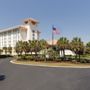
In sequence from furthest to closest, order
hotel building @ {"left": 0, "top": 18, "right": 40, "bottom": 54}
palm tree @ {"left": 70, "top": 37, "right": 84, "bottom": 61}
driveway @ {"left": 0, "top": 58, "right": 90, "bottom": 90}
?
hotel building @ {"left": 0, "top": 18, "right": 40, "bottom": 54}, palm tree @ {"left": 70, "top": 37, "right": 84, "bottom": 61}, driveway @ {"left": 0, "top": 58, "right": 90, "bottom": 90}

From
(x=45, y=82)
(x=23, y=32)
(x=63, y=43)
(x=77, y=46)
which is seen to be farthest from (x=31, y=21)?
(x=45, y=82)

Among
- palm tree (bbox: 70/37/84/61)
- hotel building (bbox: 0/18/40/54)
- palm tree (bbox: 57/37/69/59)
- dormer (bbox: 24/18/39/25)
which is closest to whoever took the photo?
palm tree (bbox: 70/37/84/61)

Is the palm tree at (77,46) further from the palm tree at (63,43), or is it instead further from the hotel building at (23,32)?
the hotel building at (23,32)

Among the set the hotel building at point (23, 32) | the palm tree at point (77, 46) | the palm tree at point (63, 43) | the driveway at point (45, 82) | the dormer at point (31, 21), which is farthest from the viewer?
the hotel building at point (23, 32)

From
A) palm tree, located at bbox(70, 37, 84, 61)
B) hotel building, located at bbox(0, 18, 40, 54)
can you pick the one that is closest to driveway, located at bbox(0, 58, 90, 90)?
palm tree, located at bbox(70, 37, 84, 61)

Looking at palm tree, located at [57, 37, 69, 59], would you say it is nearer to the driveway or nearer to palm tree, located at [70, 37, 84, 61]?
palm tree, located at [70, 37, 84, 61]

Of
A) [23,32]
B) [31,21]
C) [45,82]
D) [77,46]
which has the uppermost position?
[31,21]

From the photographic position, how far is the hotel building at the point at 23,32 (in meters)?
111

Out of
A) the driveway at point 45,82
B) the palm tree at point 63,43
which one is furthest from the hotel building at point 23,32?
the driveway at point 45,82

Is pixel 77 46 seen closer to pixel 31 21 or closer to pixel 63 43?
pixel 63 43

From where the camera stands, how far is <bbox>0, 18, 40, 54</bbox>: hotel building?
364 feet

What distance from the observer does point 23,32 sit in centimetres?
11288

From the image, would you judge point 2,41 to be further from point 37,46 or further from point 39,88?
point 39,88

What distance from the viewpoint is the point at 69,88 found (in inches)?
577
